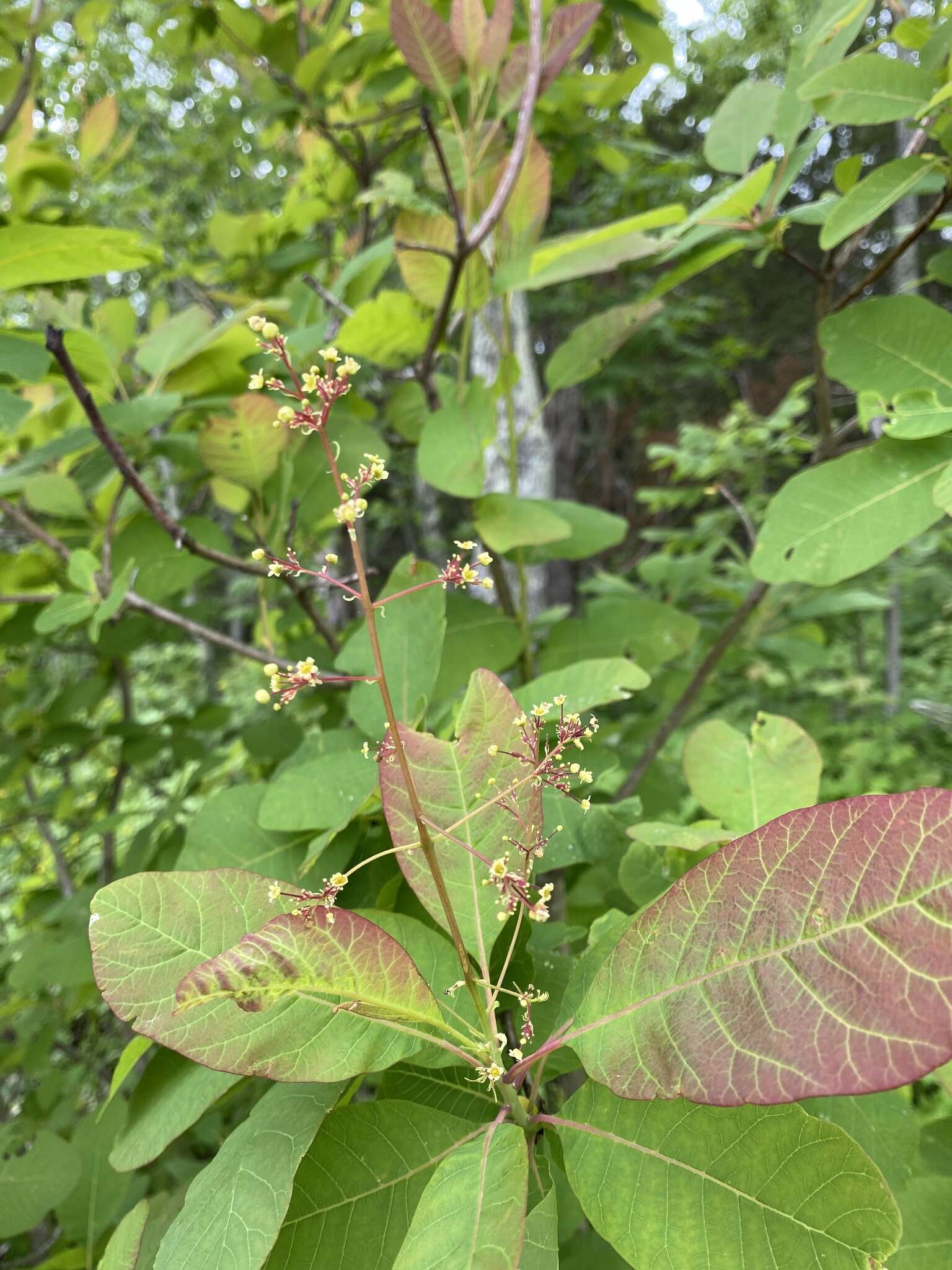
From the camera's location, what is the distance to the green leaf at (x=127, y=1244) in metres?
A: 0.56

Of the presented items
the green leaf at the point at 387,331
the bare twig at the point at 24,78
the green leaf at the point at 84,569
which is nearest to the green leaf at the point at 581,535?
the green leaf at the point at 387,331

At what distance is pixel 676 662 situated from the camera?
1900mm

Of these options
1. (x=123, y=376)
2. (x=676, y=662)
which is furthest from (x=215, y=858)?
(x=676, y=662)

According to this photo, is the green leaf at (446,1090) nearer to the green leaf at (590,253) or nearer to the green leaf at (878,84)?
the green leaf at (590,253)

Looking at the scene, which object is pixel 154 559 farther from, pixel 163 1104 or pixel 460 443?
pixel 163 1104

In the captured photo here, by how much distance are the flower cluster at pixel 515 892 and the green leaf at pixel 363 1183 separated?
161mm

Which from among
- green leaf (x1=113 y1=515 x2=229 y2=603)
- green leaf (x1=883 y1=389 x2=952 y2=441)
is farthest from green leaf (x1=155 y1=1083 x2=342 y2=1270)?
green leaf (x1=113 y1=515 x2=229 y2=603)

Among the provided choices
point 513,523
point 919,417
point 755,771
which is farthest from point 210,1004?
point 919,417

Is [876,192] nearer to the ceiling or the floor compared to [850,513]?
nearer to the ceiling

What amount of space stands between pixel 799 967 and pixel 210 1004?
372mm

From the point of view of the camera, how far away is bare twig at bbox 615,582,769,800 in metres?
1.19

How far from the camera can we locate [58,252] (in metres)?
0.90

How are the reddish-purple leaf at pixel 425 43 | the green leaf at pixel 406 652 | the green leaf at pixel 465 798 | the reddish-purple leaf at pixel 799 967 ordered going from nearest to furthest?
1. the reddish-purple leaf at pixel 799 967
2. the green leaf at pixel 465 798
3. the green leaf at pixel 406 652
4. the reddish-purple leaf at pixel 425 43

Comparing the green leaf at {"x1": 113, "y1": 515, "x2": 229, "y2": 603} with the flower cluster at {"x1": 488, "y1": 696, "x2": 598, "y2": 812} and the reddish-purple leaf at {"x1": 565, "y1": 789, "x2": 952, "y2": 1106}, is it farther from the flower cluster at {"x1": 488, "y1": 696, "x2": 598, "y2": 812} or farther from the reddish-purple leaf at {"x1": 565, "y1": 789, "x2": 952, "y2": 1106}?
the reddish-purple leaf at {"x1": 565, "y1": 789, "x2": 952, "y2": 1106}
